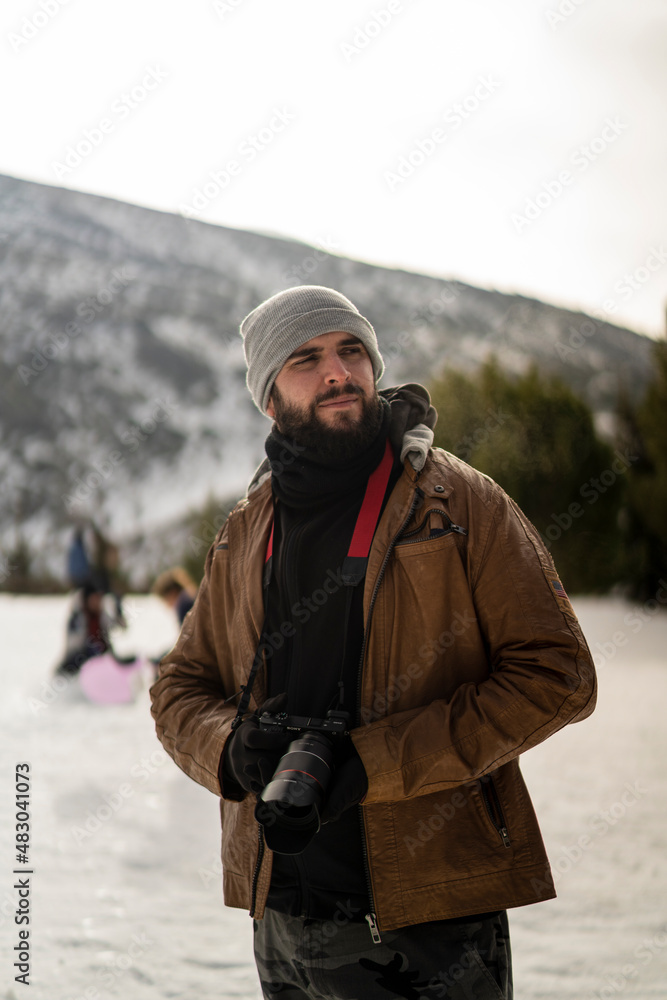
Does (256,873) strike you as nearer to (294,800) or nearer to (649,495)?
(294,800)

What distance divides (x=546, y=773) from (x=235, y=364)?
50971 millimetres

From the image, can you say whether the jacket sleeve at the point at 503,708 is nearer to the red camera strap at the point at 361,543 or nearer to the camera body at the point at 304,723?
the camera body at the point at 304,723

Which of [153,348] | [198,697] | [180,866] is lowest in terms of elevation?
[153,348]

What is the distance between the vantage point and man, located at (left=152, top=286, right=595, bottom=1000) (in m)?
1.44

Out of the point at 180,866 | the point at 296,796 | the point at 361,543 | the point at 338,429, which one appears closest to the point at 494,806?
the point at 296,796

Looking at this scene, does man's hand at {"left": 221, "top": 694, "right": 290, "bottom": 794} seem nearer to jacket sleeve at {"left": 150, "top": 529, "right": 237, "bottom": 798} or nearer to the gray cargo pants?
jacket sleeve at {"left": 150, "top": 529, "right": 237, "bottom": 798}

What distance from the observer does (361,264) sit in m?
72.4

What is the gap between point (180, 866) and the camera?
4410mm

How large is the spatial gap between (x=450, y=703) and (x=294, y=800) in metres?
0.37

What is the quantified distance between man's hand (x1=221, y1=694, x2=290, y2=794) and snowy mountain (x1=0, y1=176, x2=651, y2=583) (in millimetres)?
27920

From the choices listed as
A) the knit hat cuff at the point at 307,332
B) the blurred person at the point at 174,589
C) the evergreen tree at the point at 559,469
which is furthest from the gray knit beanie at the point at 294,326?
the evergreen tree at the point at 559,469

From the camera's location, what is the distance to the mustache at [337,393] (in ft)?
5.81

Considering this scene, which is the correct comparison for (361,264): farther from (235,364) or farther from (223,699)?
(223,699)

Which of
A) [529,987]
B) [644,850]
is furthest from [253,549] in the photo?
[644,850]
